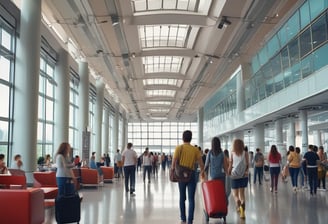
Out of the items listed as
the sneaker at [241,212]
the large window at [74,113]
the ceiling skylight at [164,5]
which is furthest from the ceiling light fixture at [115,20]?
the sneaker at [241,212]

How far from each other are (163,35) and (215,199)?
16.1m

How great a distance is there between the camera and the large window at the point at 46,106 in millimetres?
16928

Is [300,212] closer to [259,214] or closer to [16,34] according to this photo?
[259,214]

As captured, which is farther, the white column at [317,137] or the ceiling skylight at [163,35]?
the white column at [317,137]

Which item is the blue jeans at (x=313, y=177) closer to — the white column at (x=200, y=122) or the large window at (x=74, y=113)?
the large window at (x=74, y=113)

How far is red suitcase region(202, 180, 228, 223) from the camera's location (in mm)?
6969

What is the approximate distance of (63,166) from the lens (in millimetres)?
7199

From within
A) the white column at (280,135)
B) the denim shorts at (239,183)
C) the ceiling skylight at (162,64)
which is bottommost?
the denim shorts at (239,183)

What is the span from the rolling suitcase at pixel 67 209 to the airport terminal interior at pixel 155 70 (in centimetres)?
63

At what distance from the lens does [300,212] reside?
8430 mm

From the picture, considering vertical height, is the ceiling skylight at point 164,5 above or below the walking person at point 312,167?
above

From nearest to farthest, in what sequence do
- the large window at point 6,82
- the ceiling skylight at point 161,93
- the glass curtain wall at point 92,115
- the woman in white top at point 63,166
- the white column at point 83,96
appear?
the woman in white top at point 63,166, the large window at point 6,82, the white column at point 83,96, the glass curtain wall at point 92,115, the ceiling skylight at point 161,93

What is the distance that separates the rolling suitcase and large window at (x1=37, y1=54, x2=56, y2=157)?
417 inches

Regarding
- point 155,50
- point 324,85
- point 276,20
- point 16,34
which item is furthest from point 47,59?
point 324,85
